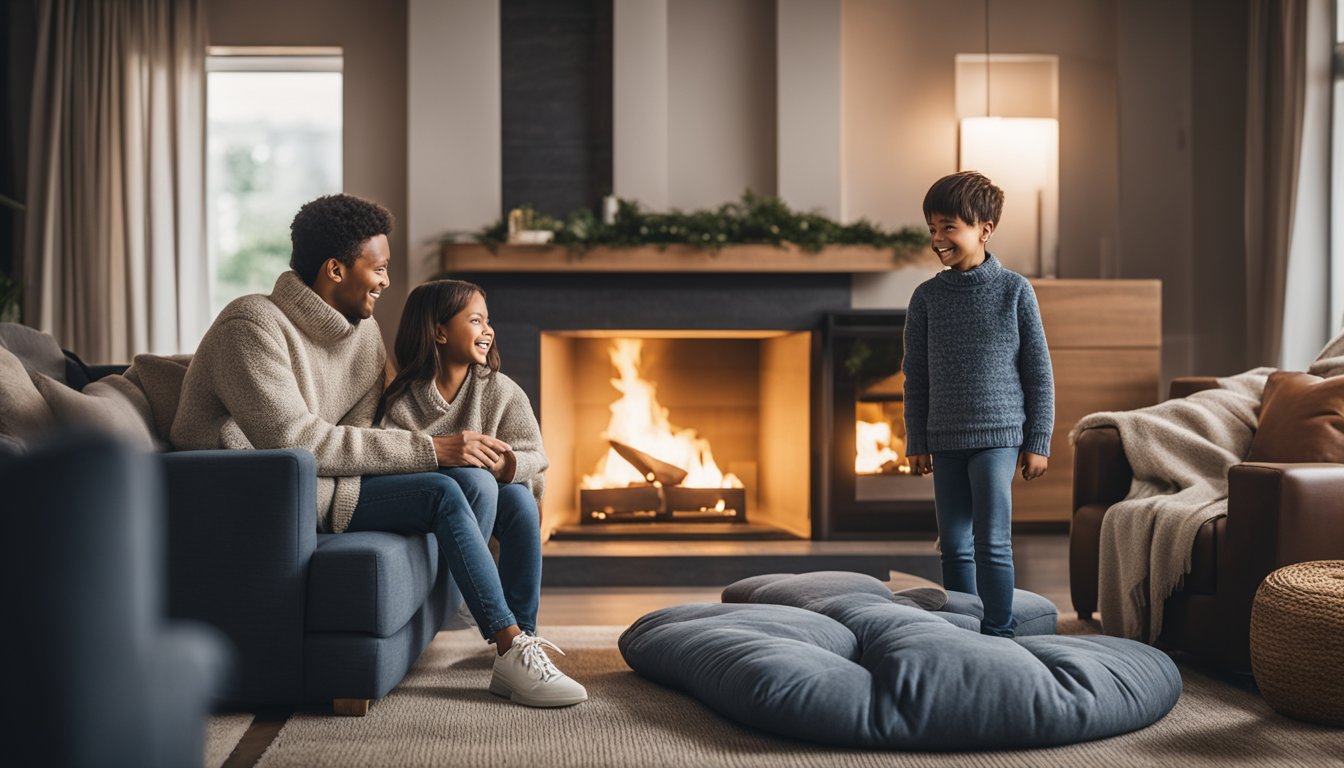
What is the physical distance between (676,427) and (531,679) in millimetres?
2480

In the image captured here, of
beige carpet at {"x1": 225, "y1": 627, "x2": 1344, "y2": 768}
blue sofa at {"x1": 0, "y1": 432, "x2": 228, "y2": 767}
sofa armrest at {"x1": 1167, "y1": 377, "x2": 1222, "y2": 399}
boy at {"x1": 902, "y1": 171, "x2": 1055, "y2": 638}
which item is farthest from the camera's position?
sofa armrest at {"x1": 1167, "y1": 377, "x2": 1222, "y2": 399}

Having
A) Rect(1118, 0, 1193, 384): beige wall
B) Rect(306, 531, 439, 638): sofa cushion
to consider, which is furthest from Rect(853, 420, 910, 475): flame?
Rect(306, 531, 439, 638): sofa cushion

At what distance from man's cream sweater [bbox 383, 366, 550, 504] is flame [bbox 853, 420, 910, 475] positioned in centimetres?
177

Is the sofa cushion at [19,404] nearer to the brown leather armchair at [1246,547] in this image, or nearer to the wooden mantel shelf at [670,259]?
the wooden mantel shelf at [670,259]

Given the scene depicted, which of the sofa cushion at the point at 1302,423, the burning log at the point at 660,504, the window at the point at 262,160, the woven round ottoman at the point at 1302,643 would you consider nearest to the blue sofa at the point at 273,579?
the woven round ottoman at the point at 1302,643

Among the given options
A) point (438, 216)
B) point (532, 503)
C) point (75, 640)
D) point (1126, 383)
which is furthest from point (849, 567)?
point (75, 640)

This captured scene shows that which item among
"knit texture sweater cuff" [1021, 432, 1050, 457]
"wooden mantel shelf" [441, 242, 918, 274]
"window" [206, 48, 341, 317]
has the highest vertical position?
"window" [206, 48, 341, 317]

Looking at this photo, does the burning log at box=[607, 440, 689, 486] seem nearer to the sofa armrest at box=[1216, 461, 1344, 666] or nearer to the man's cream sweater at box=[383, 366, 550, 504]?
the man's cream sweater at box=[383, 366, 550, 504]

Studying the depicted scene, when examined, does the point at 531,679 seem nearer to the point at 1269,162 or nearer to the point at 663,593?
the point at 663,593

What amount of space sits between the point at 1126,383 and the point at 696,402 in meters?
1.69

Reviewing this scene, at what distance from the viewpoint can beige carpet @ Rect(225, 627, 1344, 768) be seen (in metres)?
1.93

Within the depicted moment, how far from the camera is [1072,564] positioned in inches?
125

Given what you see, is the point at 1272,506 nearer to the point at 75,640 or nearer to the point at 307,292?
the point at 307,292

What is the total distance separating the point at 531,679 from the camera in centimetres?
229
